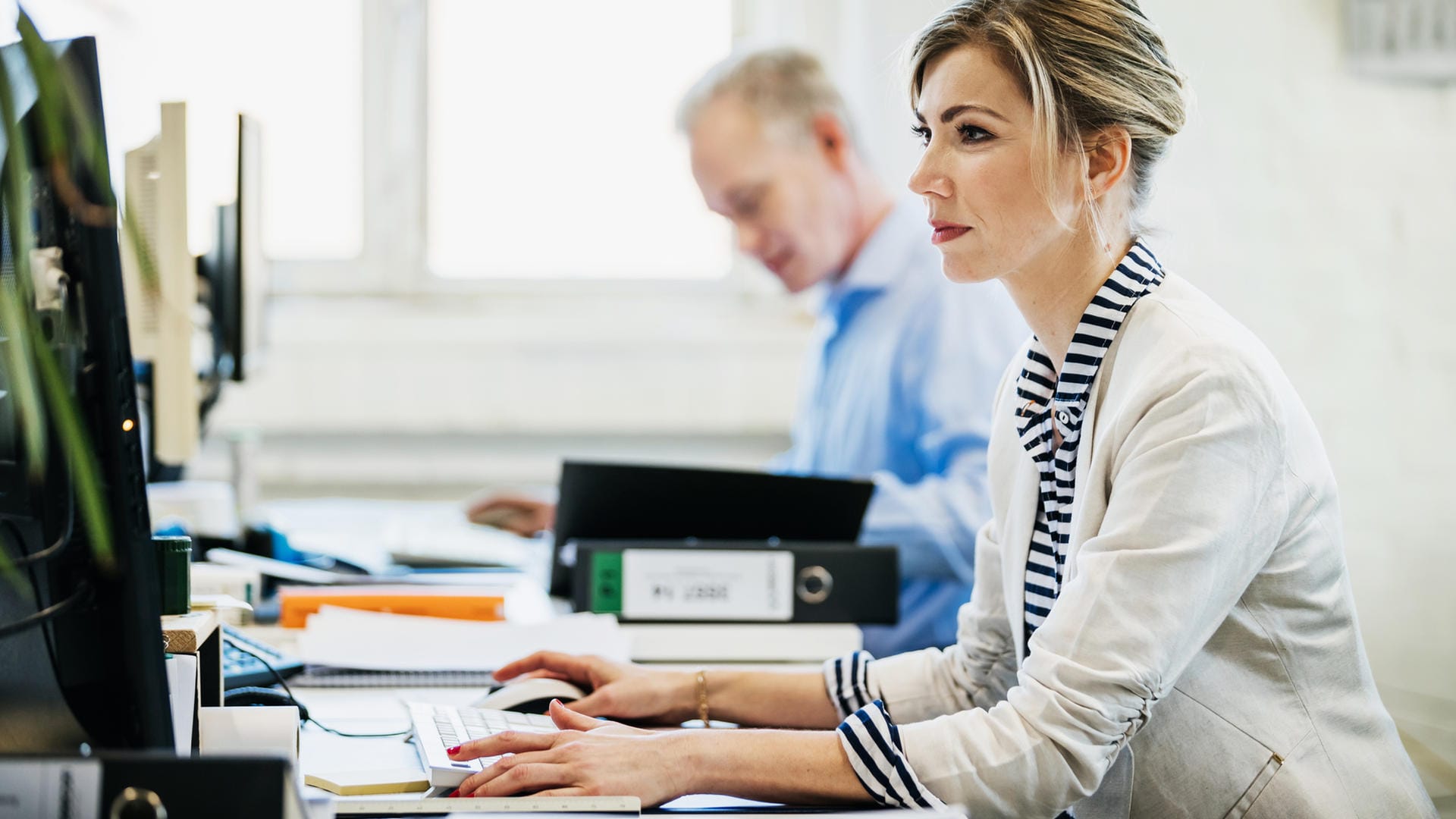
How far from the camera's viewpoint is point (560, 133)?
3.21m

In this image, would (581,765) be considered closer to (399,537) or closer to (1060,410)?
(1060,410)

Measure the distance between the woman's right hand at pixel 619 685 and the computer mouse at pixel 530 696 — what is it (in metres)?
0.02

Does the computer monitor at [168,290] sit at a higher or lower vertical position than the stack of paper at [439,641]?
higher

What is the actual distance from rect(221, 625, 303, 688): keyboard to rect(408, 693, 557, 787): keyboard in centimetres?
15

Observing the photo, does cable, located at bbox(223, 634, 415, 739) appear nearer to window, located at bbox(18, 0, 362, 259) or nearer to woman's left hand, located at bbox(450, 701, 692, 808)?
woman's left hand, located at bbox(450, 701, 692, 808)

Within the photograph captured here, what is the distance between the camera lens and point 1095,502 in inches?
36.2

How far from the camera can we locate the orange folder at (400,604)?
1.40m

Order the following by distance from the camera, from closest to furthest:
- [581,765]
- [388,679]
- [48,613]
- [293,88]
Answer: [48,613] → [581,765] → [388,679] → [293,88]

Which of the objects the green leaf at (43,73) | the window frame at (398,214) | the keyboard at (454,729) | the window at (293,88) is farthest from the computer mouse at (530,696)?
the window at (293,88)

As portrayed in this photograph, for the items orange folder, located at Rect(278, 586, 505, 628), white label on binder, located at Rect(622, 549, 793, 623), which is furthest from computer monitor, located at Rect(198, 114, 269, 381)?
white label on binder, located at Rect(622, 549, 793, 623)

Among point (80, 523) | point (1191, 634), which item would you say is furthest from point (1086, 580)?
point (80, 523)

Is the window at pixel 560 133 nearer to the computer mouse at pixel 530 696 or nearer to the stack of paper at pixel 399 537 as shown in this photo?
the stack of paper at pixel 399 537

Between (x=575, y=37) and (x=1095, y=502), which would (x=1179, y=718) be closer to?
(x=1095, y=502)

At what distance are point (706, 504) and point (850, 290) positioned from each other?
32.7 inches
